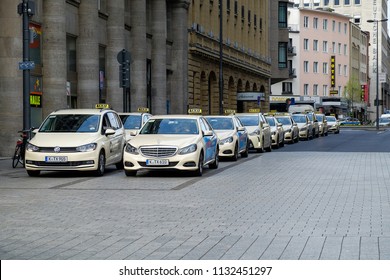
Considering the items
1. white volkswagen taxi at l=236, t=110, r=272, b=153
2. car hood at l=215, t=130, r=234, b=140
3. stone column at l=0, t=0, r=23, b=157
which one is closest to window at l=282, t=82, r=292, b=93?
white volkswagen taxi at l=236, t=110, r=272, b=153

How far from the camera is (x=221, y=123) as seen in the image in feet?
96.9

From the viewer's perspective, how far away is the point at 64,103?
35.4 meters

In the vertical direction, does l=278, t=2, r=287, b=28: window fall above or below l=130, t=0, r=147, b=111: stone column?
above

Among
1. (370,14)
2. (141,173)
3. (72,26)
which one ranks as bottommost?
(141,173)

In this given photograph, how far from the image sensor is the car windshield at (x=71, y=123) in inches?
875

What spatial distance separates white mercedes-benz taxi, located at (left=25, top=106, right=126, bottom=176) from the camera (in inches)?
822

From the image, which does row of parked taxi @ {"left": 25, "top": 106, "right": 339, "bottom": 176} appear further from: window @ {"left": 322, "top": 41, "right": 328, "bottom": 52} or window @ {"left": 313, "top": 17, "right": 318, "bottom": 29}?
window @ {"left": 322, "top": 41, "right": 328, "bottom": 52}

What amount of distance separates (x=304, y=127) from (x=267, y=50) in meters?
34.5

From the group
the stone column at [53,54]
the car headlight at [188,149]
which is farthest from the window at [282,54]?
the car headlight at [188,149]

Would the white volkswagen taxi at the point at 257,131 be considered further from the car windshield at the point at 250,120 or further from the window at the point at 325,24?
the window at the point at 325,24

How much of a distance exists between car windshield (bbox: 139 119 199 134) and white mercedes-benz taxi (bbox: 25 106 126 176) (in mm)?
923

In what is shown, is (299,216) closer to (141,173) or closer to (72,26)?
(141,173)

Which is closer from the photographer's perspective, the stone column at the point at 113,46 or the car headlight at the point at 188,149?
the car headlight at the point at 188,149

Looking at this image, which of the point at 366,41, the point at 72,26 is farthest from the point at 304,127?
the point at 366,41
